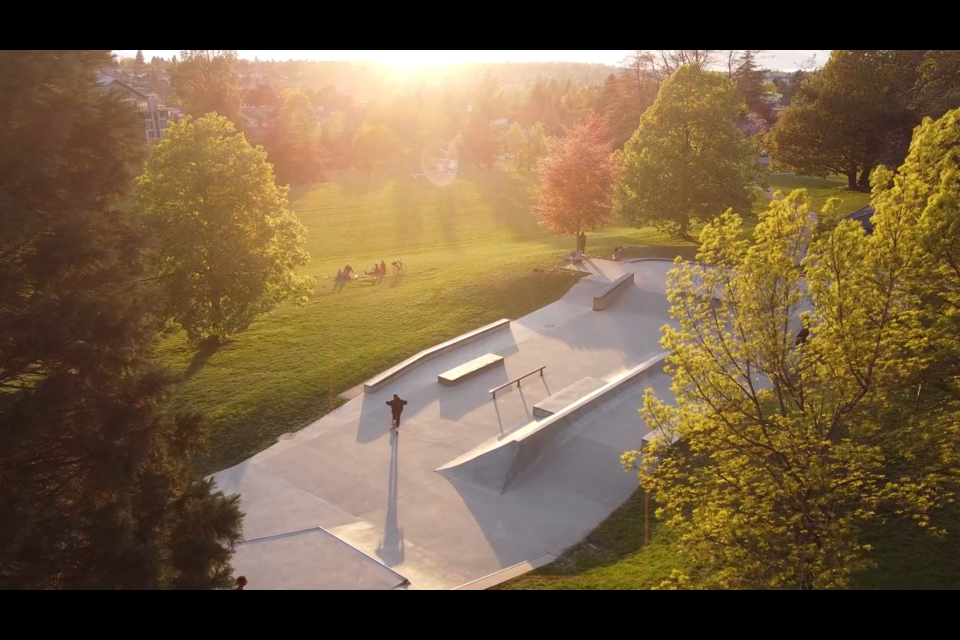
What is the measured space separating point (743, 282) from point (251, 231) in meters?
18.8

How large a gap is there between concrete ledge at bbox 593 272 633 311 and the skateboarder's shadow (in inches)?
471

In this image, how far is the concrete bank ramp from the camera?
48.9 feet

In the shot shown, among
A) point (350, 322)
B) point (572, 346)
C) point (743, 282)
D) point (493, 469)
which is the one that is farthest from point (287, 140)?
point (743, 282)

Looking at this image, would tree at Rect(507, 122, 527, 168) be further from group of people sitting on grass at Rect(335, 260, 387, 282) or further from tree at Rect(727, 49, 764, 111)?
group of people sitting on grass at Rect(335, 260, 387, 282)

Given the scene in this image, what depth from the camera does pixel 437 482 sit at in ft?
50.2

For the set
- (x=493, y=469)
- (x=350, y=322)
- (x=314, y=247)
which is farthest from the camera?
(x=314, y=247)

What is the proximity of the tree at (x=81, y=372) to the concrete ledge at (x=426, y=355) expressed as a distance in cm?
982

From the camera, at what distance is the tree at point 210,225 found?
22.3 meters

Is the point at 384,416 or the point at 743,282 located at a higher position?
the point at 743,282

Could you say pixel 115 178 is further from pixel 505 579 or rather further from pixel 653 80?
pixel 653 80

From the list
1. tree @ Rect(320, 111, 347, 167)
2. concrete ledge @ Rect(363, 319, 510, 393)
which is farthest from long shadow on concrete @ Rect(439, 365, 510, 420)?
tree @ Rect(320, 111, 347, 167)

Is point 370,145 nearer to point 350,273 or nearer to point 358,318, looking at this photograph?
point 350,273

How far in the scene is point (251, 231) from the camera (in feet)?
78.4

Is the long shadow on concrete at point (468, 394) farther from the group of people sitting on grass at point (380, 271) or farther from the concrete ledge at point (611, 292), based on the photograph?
the group of people sitting on grass at point (380, 271)
